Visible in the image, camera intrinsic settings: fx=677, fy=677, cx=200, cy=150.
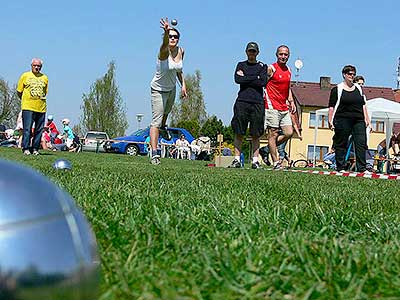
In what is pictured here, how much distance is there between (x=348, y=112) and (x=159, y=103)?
3.29 m

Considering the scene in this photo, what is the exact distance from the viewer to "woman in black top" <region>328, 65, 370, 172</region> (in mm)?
11492

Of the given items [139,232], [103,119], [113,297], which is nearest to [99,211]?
[139,232]

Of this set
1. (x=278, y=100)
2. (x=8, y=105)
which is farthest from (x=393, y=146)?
(x=8, y=105)

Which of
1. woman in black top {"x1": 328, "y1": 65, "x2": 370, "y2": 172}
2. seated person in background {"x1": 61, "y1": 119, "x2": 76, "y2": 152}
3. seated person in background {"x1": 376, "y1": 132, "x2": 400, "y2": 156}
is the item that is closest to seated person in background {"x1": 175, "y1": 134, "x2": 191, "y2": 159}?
seated person in background {"x1": 61, "y1": 119, "x2": 76, "y2": 152}

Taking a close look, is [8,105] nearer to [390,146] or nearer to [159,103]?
[390,146]

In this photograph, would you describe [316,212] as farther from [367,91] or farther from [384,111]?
[367,91]

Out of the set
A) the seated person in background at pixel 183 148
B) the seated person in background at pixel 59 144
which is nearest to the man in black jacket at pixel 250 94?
the seated person in background at pixel 59 144

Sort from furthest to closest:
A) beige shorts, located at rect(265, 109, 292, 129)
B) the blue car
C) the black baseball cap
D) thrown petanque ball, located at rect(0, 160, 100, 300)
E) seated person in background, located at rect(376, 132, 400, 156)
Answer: the blue car → seated person in background, located at rect(376, 132, 400, 156) → beige shorts, located at rect(265, 109, 292, 129) → the black baseball cap → thrown petanque ball, located at rect(0, 160, 100, 300)

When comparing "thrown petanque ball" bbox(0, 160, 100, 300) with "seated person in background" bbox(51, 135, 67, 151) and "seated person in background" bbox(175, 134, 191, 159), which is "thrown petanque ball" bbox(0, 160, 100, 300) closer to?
"seated person in background" bbox(51, 135, 67, 151)

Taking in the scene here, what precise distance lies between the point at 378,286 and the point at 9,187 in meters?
1.05

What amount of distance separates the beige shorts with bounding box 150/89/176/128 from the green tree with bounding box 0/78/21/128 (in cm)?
4591

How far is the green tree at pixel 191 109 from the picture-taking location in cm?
7069

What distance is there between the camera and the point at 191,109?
71.2 m

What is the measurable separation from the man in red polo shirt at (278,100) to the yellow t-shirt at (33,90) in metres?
Answer: 4.45
